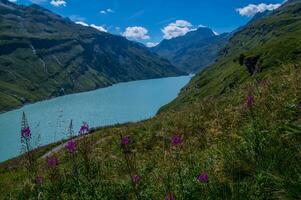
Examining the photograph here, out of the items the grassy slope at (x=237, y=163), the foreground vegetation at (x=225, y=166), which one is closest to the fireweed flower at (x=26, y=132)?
the foreground vegetation at (x=225, y=166)

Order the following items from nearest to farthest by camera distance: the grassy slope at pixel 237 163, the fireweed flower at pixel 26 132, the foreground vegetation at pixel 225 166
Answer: the grassy slope at pixel 237 163
the foreground vegetation at pixel 225 166
the fireweed flower at pixel 26 132

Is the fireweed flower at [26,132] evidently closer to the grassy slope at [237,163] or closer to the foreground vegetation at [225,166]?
the foreground vegetation at [225,166]

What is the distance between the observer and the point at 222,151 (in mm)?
7926

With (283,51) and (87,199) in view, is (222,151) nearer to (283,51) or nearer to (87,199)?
(87,199)

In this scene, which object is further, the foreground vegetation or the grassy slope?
the foreground vegetation

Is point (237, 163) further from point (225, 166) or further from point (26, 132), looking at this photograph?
point (26, 132)

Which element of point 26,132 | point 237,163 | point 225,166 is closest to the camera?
point 237,163

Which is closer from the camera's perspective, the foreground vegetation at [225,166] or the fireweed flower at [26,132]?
the foreground vegetation at [225,166]

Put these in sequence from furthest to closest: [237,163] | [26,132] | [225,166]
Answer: [26,132], [225,166], [237,163]

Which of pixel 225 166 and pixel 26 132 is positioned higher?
pixel 26 132

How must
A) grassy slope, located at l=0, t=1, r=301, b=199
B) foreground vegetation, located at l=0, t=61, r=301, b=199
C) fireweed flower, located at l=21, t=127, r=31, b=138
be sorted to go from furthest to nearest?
fireweed flower, located at l=21, t=127, r=31, b=138, foreground vegetation, located at l=0, t=61, r=301, b=199, grassy slope, located at l=0, t=1, r=301, b=199

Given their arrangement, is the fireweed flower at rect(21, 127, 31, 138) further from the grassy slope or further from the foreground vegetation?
the grassy slope

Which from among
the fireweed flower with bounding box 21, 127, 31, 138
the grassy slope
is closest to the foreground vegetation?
the grassy slope

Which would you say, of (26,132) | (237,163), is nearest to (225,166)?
(237,163)
